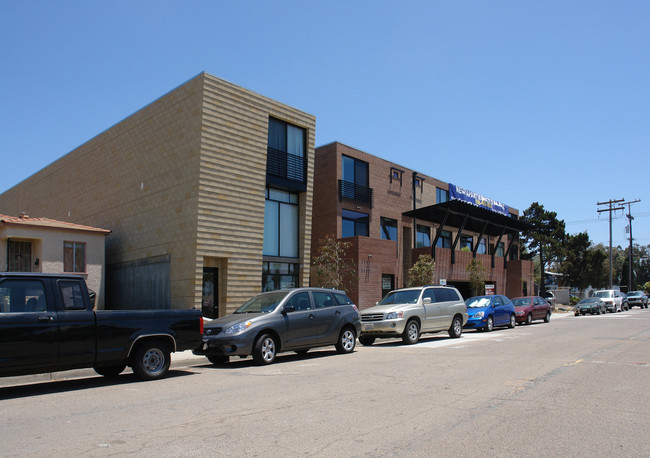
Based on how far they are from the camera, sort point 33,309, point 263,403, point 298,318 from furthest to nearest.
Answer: point 298,318, point 33,309, point 263,403

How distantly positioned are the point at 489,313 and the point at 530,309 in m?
5.68

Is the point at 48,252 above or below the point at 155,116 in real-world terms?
below

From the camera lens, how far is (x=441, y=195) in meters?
35.3

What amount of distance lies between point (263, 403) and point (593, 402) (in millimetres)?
4608

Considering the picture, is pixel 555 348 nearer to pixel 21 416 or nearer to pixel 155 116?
pixel 21 416

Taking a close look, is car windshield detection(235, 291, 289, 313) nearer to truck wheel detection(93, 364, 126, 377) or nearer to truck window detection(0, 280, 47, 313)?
truck wheel detection(93, 364, 126, 377)

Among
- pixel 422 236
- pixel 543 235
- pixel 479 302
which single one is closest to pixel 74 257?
pixel 479 302

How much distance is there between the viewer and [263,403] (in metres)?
7.33

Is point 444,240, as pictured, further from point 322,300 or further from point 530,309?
point 322,300

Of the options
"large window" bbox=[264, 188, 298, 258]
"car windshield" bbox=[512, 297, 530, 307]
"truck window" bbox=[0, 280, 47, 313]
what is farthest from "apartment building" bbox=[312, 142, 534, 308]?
"truck window" bbox=[0, 280, 47, 313]

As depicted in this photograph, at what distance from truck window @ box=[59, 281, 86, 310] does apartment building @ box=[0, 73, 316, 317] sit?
9474 millimetres

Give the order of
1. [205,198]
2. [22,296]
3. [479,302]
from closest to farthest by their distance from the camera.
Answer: [22,296]
[205,198]
[479,302]

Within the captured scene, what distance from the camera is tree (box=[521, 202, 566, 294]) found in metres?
55.2

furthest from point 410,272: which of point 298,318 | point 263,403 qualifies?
point 263,403
